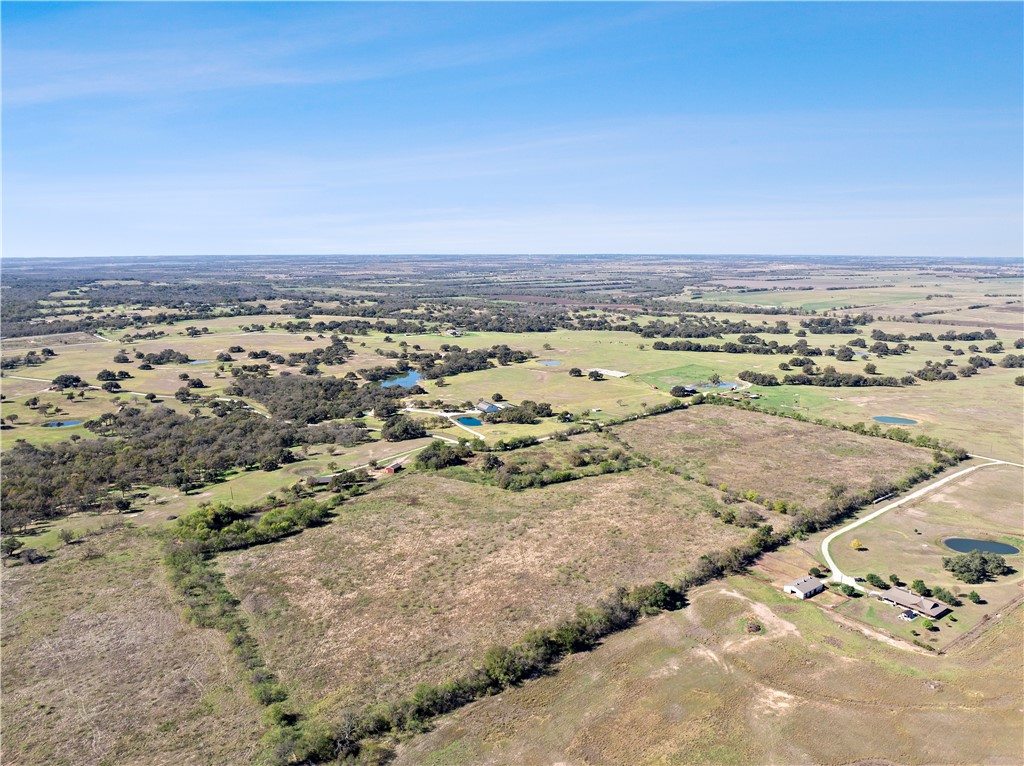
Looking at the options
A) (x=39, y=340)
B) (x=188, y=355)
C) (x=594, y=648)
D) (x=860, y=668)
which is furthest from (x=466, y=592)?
(x=39, y=340)

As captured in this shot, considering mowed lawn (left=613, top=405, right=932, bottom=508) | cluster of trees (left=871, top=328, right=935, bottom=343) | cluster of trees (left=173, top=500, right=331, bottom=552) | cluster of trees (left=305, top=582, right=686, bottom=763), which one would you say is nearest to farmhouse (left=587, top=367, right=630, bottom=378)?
mowed lawn (left=613, top=405, right=932, bottom=508)

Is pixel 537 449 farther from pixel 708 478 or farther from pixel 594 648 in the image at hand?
pixel 594 648

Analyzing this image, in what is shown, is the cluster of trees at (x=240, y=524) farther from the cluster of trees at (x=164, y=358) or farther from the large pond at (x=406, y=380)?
the cluster of trees at (x=164, y=358)

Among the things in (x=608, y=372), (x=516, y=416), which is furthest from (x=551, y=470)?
(x=608, y=372)

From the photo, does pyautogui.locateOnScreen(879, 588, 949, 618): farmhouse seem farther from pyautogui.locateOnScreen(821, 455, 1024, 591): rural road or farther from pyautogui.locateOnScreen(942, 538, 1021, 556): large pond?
pyautogui.locateOnScreen(942, 538, 1021, 556): large pond

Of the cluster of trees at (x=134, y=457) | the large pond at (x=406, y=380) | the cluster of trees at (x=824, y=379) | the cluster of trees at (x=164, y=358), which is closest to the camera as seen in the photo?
the cluster of trees at (x=134, y=457)

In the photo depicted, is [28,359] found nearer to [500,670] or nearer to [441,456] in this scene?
[441,456]

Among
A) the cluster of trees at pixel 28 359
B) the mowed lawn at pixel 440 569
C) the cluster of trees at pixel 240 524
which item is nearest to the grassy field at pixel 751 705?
the mowed lawn at pixel 440 569
